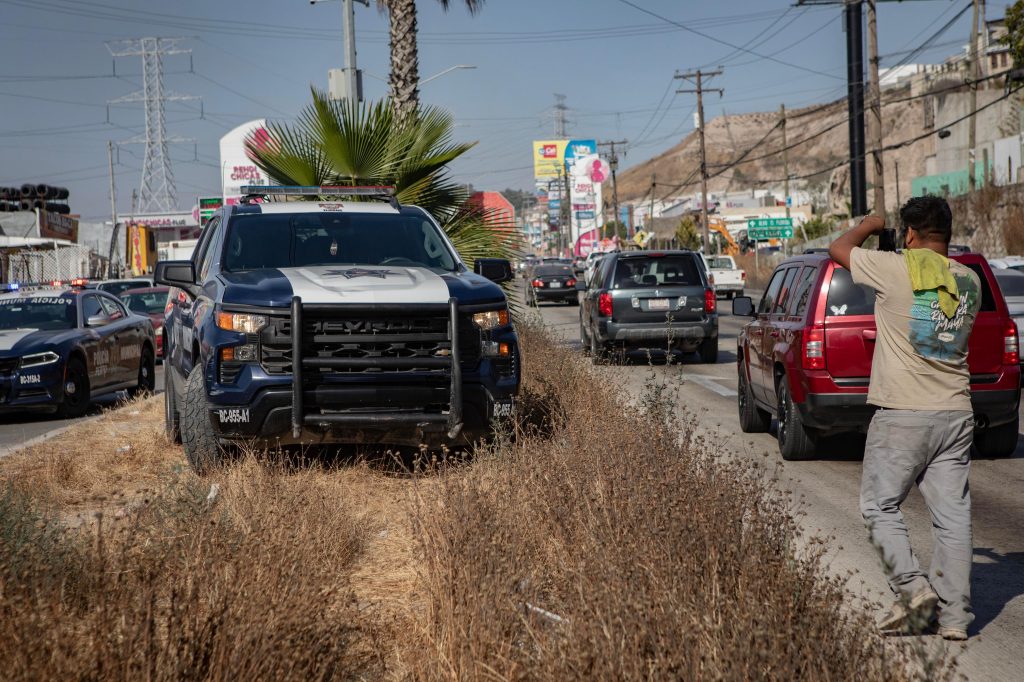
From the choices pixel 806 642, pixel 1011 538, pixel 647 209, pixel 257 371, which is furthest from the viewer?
pixel 647 209

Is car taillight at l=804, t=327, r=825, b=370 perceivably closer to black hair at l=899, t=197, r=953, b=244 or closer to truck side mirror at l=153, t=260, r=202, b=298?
black hair at l=899, t=197, r=953, b=244

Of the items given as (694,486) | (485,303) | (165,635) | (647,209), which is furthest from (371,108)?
(647,209)

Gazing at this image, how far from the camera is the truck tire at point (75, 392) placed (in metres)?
15.3

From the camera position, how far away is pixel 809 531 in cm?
761

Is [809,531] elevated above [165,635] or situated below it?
below

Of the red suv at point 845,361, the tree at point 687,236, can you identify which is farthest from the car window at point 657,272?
the tree at point 687,236

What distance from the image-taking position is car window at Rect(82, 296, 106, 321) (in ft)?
54.8

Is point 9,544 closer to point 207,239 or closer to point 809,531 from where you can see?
point 809,531

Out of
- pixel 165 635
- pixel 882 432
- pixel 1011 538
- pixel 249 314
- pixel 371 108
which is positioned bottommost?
pixel 1011 538

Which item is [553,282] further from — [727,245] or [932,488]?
[727,245]

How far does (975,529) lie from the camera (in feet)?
25.5

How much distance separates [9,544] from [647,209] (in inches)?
7323

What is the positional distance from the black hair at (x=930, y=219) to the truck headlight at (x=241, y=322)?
14.0 feet

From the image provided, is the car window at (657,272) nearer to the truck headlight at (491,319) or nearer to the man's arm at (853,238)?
the truck headlight at (491,319)
